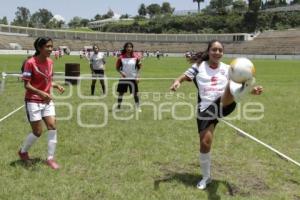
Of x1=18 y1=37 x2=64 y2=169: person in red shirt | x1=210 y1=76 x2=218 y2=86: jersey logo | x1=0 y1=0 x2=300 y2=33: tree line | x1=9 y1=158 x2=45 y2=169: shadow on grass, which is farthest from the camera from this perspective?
x1=0 y1=0 x2=300 y2=33: tree line

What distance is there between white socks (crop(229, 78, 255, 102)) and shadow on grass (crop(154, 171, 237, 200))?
47.6 inches

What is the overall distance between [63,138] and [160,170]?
2959 millimetres

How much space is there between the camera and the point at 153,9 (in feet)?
584

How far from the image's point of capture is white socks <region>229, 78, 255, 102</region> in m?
5.21

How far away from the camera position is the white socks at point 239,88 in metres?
5.21

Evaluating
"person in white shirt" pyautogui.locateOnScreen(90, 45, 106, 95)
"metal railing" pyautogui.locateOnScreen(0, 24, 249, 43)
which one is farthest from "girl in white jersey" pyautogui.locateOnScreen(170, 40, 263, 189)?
"metal railing" pyautogui.locateOnScreen(0, 24, 249, 43)

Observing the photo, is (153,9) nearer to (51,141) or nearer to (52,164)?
(51,141)

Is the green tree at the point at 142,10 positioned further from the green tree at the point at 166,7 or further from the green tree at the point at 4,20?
the green tree at the point at 4,20

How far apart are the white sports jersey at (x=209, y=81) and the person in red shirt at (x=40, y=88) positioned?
206 cm

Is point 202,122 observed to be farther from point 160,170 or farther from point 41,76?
point 41,76

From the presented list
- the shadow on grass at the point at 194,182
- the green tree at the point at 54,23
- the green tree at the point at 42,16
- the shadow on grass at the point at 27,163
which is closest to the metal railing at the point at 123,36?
the green tree at the point at 54,23

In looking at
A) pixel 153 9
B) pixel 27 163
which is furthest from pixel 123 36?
pixel 27 163

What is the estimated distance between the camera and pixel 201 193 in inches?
225

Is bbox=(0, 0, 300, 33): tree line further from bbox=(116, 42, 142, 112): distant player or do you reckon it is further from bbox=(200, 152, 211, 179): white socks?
bbox=(200, 152, 211, 179): white socks
